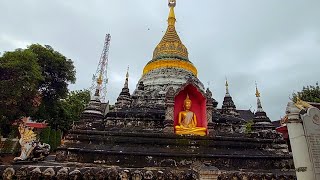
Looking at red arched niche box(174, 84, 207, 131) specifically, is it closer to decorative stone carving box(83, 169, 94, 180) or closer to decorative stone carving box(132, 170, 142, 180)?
decorative stone carving box(132, 170, 142, 180)

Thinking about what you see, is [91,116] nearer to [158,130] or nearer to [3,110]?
[158,130]

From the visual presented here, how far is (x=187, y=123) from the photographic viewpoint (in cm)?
1242

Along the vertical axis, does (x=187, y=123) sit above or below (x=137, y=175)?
above

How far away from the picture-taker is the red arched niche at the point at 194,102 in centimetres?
1293

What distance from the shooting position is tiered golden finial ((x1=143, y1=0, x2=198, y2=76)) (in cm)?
1912

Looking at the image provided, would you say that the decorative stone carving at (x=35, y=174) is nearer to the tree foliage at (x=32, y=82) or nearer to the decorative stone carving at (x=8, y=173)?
the decorative stone carving at (x=8, y=173)

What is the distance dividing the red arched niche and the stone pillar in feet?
23.2

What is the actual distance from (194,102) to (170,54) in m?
7.28

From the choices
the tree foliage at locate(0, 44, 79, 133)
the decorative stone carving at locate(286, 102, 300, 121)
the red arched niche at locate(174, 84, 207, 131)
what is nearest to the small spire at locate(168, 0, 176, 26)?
the red arched niche at locate(174, 84, 207, 131)

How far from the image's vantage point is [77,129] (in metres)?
12.0

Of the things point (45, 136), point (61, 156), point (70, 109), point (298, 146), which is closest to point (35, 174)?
point (61, 156)

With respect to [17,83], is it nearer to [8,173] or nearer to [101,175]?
[8,173]

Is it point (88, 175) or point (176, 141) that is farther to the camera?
point (176, 141)

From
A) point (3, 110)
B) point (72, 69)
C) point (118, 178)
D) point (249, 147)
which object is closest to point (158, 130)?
point (249, 147)
